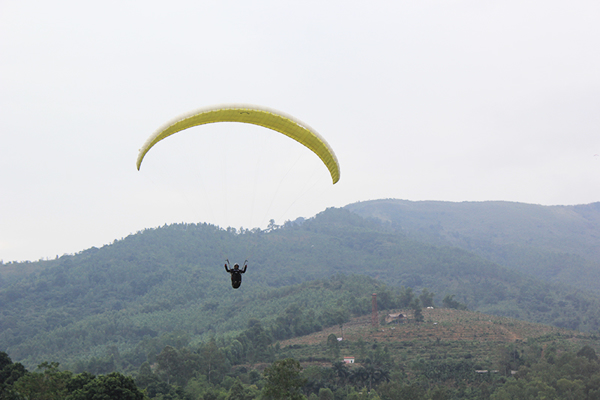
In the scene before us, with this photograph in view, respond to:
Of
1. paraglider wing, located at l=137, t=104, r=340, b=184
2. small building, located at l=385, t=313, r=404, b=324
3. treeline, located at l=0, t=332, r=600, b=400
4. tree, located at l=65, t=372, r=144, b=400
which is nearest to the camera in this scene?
paraglider wing, located at l=137, t=104, r=340, b=184

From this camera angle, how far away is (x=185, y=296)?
472 ft

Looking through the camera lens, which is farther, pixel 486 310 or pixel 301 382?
pixel 486 310

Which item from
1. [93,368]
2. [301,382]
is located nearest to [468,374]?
[301,382]

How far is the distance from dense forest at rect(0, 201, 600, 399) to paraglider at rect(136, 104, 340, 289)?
14.3 meters

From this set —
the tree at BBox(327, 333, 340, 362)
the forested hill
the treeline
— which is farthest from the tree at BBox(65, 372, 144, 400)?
the forested hill

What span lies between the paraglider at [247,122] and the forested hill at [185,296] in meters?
67.8

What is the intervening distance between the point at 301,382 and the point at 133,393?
9525 millimetres

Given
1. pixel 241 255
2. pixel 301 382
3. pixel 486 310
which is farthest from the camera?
pixel 241 255

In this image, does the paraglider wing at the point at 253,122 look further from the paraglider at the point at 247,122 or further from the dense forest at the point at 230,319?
the dense forest at the point at 230,319

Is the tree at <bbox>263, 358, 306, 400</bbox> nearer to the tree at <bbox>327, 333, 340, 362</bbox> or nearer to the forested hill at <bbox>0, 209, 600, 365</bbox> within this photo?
the tree at <bbox>327, 333, 340, 362</bbox>

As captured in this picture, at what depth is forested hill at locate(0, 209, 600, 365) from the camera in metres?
106

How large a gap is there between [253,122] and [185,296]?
5118 inches

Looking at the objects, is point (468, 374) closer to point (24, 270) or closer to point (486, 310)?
point (486, 310)

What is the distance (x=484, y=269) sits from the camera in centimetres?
19150
